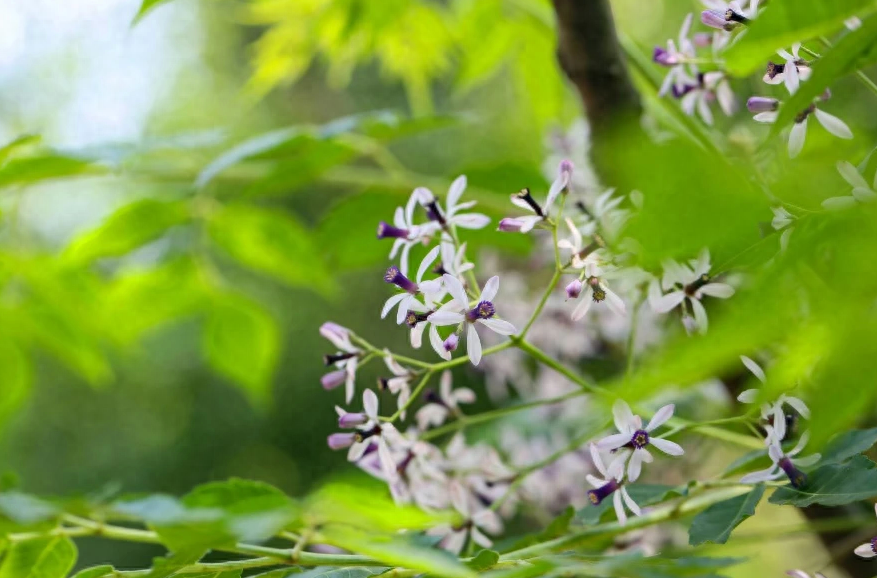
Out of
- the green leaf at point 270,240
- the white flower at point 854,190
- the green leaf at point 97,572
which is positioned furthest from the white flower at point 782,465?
the green leaf at point 270,240

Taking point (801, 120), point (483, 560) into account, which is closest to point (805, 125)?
point (801, 120)

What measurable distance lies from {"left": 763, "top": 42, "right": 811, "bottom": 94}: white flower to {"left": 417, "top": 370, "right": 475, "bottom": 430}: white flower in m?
0.24

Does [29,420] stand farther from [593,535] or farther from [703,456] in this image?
[593,535]

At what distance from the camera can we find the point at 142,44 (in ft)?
13.6

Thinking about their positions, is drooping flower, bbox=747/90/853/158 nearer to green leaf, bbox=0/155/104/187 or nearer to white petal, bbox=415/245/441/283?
white petal, bbox=415/245/441/283

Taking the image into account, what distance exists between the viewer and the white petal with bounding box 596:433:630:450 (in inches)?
13.3

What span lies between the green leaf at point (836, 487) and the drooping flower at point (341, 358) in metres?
0.21

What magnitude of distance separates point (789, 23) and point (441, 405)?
34cm

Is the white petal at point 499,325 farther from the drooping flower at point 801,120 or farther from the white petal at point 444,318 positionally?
the drooping flower at point 801,120

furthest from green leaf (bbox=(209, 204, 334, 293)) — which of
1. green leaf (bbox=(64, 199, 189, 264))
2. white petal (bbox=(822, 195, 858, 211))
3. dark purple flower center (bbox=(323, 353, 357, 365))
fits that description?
white petal (bbox=(822, 195, 858, 211))

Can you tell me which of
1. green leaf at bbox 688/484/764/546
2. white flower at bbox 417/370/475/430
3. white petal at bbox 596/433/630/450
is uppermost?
white petal at bbox 596/433/630/450

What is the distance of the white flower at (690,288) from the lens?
34 centimetres

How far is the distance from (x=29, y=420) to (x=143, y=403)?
0.57 meters

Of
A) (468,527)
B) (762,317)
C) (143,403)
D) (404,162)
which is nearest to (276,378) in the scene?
(143,403)
